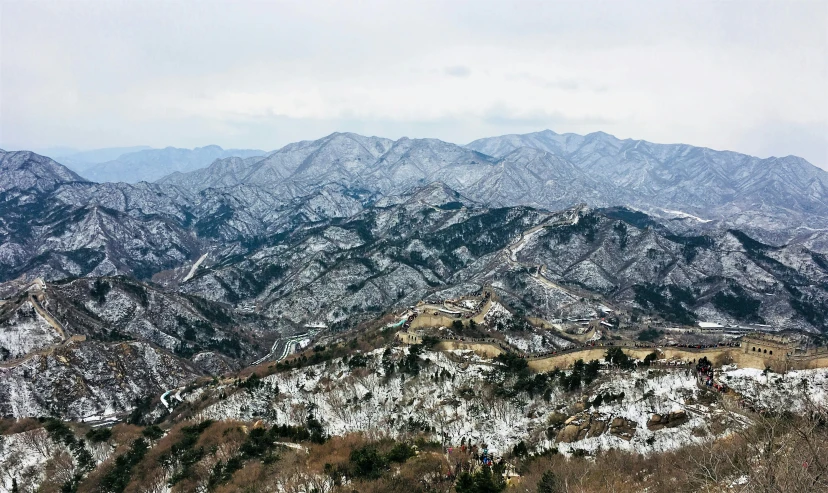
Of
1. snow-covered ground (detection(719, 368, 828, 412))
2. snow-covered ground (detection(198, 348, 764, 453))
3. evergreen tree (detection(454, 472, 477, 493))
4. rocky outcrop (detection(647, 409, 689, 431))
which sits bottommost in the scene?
snow-covered ground (detection(198, 348, 764, 453))

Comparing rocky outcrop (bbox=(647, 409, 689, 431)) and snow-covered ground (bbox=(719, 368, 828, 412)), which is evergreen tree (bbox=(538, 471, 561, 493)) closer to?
rocky outcrop (bbox=(647, 409, 689, 431))

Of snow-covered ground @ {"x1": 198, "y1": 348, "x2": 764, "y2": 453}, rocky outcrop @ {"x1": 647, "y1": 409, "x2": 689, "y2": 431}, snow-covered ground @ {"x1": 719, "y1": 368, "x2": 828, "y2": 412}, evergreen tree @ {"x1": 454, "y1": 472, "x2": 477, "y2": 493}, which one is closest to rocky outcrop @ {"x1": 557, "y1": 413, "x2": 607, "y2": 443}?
snow-covered ground @ {"x1": 198, "y1": 348, "x2": 764, "y2": 453}

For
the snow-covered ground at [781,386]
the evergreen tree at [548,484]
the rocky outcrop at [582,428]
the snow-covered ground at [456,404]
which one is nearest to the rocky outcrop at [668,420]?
the snow-covered ground at [456,404]

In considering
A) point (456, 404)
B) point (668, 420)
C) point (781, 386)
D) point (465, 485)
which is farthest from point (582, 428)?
point (781, 386)

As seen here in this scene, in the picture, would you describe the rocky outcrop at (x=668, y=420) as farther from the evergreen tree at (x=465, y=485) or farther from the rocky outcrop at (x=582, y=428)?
the evergreen tree at (x=465, y=485)

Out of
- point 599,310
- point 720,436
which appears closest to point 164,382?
point 720,436

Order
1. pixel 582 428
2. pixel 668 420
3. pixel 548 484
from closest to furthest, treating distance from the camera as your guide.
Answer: pixel 548 484 → pixel 668 420 → pixel 582 428

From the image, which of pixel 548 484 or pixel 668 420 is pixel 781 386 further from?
pixel 548 484

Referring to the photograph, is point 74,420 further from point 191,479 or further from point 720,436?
point 720,436

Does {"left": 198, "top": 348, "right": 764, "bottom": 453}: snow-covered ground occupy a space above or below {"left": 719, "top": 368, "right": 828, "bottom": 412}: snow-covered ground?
below
